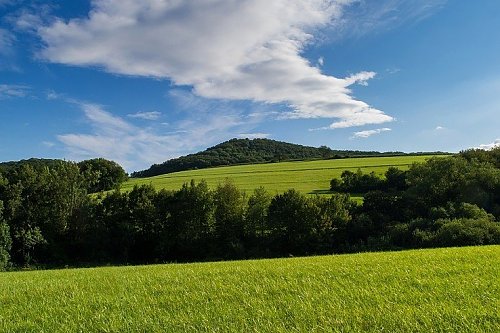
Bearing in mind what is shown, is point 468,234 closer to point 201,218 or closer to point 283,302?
point 201,218

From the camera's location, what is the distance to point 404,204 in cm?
6644

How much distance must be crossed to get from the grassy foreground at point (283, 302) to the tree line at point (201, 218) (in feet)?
143

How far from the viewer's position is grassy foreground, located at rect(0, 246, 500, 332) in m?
8.30

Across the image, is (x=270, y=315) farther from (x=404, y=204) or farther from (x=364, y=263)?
(x=404, y=204)

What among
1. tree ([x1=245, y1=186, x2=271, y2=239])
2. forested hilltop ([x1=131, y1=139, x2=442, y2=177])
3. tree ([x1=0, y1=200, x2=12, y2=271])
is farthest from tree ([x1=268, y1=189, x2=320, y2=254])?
forested hilltop ([x1=131, y1=139, x2=442, y2=177])

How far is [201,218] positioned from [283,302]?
52.7 metres

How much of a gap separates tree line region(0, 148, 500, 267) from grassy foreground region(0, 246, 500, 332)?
43.7 metres

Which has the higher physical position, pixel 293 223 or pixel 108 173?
pixel 108 173

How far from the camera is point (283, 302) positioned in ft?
32.4

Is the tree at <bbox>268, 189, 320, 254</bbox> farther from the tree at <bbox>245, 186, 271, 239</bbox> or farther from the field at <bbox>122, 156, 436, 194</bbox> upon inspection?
the field at <bbox>122, 156, 436, 194</bbox>

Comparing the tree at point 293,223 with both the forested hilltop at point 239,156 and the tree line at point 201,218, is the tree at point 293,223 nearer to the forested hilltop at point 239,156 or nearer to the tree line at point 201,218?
the tree line at point 201,218

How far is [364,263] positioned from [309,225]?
44.9 metres

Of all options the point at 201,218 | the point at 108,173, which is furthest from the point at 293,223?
the point at 108,173

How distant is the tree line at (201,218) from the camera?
5909cm
